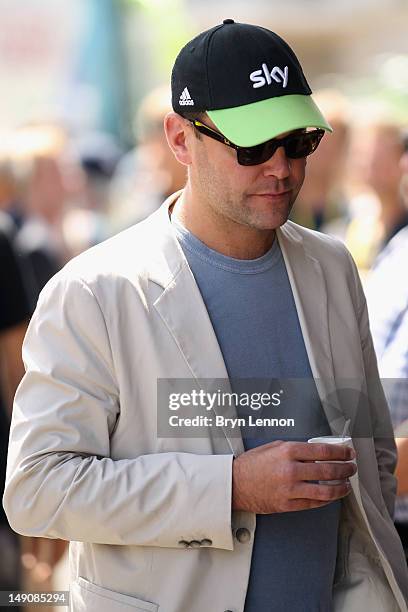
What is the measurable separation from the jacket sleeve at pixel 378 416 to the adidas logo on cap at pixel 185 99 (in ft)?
1.97

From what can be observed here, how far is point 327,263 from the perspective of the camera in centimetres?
268

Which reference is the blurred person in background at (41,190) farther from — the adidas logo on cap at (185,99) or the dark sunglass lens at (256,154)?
the dark sunglass lens at (256,154)

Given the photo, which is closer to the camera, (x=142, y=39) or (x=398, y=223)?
(x=398, y=223)

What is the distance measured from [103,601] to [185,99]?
3.46ft

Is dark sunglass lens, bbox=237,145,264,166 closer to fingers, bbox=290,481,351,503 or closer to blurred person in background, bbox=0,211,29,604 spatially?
fingers, bbox=290,481,351,503

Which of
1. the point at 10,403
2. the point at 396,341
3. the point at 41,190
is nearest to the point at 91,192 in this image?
the point at 41,190

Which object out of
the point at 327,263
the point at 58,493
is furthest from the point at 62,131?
the point at 58,493

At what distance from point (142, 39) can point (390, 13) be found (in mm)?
2246

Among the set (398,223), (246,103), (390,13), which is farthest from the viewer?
(390,13)

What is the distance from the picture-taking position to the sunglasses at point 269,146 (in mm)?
2352

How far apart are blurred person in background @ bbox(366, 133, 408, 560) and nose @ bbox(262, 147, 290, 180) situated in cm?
91

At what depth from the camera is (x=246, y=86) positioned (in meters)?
2.37

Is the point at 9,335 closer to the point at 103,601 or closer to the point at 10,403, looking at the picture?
the point at 10,403

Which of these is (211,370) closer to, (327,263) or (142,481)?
(142,481)
